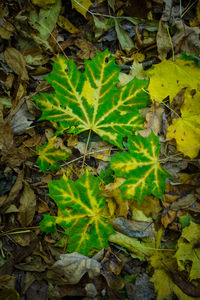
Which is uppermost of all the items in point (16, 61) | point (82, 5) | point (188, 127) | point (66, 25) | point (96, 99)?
point (82, 5)

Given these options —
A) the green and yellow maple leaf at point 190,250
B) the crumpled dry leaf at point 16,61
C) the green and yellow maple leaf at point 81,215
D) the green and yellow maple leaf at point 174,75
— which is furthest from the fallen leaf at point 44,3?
the green and yellow maple leaf at point 190,250

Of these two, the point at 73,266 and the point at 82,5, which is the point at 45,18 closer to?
the point at 82,5

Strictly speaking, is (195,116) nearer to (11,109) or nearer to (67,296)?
(11,109)

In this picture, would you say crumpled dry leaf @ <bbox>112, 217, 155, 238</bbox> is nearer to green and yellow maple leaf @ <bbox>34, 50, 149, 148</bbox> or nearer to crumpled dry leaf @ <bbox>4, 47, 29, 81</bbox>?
green and yellow maple leaf @ <bbox>34, 50, 149, 148</bbox>

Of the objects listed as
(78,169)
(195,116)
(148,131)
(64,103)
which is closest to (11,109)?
(64,103)

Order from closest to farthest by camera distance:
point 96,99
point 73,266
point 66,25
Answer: point 73,266 < point 96,99 < point 66,25

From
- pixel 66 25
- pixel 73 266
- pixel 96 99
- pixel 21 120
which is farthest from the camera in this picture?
pixel 66 25

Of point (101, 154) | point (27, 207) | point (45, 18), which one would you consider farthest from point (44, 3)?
point (27, 207)

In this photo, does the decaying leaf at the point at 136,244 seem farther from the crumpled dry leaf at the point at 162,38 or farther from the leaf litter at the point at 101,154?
the crumpled dry leaf at the point at 162,38
